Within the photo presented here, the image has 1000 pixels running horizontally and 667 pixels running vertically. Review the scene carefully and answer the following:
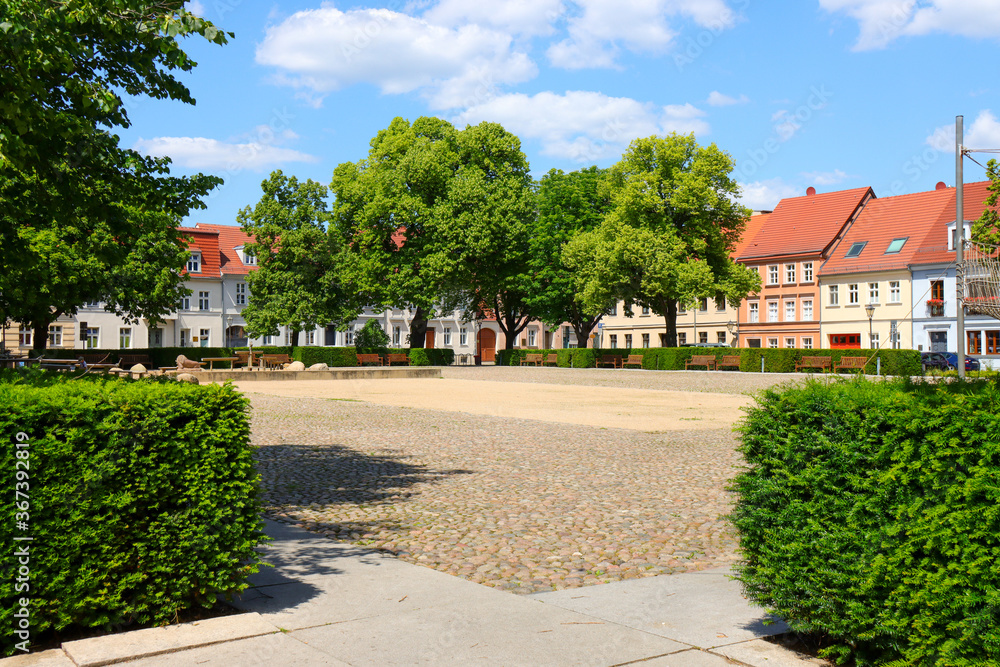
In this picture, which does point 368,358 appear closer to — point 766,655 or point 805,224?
point 805,224

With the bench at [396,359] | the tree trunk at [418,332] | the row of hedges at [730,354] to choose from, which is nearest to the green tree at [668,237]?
the row of hedges at [730,354]

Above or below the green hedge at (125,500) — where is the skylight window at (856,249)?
above

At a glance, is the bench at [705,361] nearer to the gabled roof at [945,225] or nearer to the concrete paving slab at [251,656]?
the gabled roof at [945,225]

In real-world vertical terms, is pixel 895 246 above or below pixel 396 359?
above

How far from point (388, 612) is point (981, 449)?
3.29 metres

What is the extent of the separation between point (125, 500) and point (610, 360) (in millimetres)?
50300

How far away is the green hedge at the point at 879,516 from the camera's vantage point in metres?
3.54

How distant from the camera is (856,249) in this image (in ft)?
214

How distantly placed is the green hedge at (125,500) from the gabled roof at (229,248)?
2759 inches

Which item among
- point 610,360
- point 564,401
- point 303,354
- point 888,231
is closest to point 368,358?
point 303,354

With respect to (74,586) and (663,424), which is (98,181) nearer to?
(74,586)

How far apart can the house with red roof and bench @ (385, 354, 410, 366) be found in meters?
29.7

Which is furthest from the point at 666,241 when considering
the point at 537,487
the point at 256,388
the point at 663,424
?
the point at 537,487

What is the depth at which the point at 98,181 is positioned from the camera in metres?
7.98
